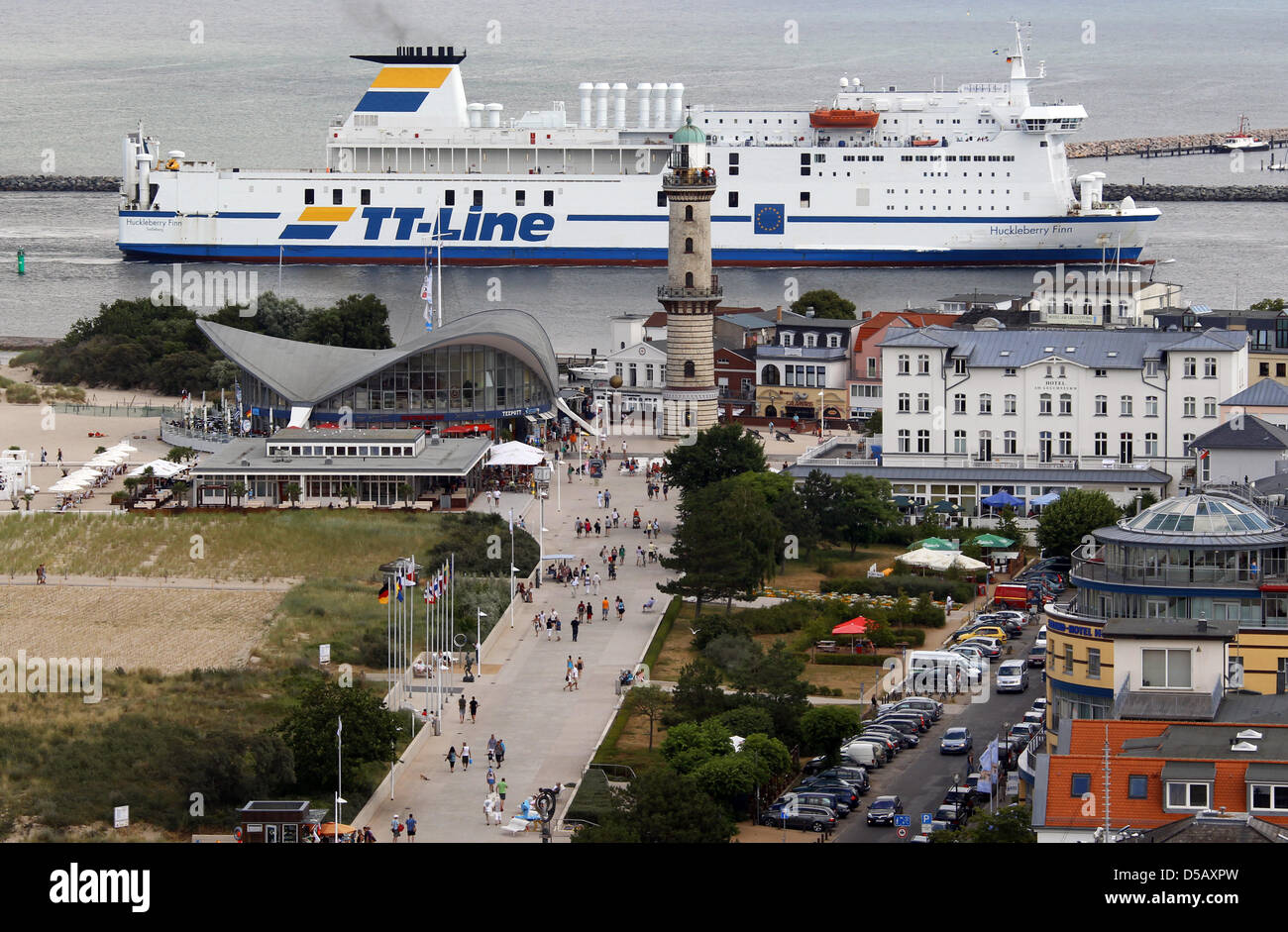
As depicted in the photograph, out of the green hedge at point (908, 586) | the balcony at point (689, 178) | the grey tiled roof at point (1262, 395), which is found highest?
the balcony at point (689, 178)

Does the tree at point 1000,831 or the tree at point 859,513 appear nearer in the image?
the tree at point 1000,831

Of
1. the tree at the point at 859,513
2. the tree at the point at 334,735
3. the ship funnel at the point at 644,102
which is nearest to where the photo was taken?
the tree at the point at 334,735

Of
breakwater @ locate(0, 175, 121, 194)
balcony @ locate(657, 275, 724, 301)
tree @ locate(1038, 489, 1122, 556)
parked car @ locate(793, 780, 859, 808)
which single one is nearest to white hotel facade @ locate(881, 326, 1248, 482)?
tree @ locate(1038, 489, 1122, 556)

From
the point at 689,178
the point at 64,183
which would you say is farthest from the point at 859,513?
the point at 64,183

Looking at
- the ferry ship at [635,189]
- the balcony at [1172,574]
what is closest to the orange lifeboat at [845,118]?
the ferry ship at [635,189]

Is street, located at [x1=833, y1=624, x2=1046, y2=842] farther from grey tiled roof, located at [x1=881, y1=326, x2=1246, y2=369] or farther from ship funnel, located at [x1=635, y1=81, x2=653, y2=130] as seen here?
ship funnel, located at [x1=635, y1=81, x2=653, y2=130]

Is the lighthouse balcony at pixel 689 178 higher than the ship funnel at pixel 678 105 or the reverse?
the reverse

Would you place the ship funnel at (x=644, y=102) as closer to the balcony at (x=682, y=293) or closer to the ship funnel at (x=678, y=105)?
the ship funnel at (x=678, y=105)
